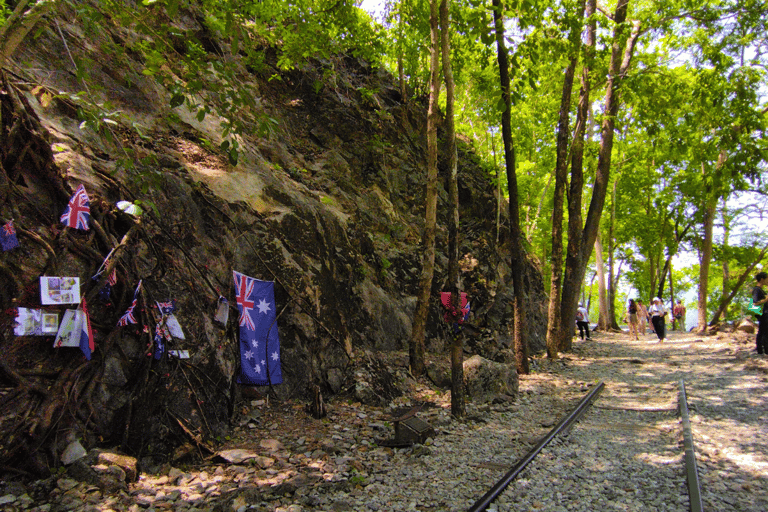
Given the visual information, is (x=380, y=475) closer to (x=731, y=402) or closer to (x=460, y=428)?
(x=460, y=428)

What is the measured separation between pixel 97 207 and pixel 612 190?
24.5 metres

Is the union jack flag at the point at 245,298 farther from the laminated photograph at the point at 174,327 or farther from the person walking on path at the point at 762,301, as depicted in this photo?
the person walking on path at the point at 762,301

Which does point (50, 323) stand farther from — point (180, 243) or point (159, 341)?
point (180, 243)

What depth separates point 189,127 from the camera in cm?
857

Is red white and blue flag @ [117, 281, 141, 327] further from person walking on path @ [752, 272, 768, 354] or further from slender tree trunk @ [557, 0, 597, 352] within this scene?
person walking on path @ [752, 272, 768, 354]

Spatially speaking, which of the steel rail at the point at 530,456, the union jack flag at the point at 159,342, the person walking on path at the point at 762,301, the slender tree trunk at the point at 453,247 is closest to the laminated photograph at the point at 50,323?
the union jack flag at the point at 159,342

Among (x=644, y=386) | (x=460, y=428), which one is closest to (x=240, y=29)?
(x=460, y=428)

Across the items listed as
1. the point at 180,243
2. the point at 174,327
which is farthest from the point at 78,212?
the point at 174,327

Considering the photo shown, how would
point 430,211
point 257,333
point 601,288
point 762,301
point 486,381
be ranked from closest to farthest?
point 257,333, point 486,381, point 430,211, point 762,301, point 601,288

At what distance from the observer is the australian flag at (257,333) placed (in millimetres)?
6422

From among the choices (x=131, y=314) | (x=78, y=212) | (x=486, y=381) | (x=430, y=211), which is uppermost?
(x=430, y=211)

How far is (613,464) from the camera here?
16.7 feet

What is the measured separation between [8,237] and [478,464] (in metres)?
5.56

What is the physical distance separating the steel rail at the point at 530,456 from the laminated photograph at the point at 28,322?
4361mm
